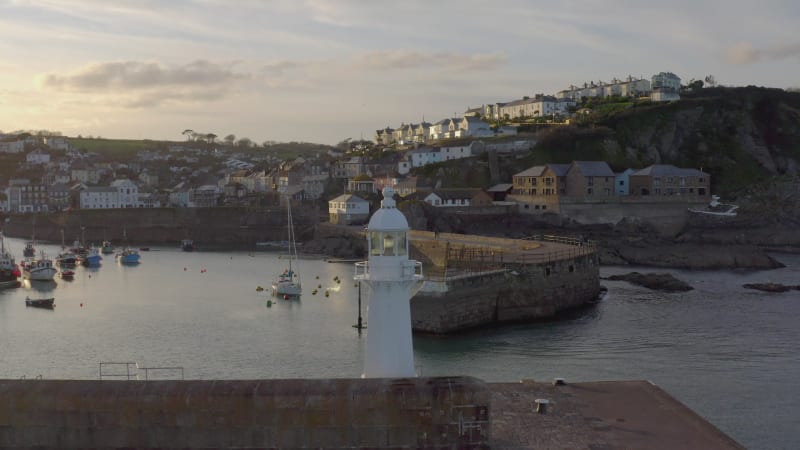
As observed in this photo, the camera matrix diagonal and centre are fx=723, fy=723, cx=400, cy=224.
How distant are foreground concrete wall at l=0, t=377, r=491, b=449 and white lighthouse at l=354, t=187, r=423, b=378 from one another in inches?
46.1

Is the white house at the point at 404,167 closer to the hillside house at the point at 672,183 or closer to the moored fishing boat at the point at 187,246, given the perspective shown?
the moored fishing boat at the point at 187,246

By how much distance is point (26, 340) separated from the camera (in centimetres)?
3459

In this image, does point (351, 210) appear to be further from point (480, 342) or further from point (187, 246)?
point (480, 342)

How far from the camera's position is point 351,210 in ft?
270

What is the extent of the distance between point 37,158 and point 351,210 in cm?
10361

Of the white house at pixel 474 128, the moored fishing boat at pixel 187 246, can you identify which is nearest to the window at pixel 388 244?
the moored fishing boat at pixel 187 246

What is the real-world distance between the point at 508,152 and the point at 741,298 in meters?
57.7

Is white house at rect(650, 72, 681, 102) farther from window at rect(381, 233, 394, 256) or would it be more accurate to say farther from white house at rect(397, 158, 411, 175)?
window at rect(381, 233, 394, 256)

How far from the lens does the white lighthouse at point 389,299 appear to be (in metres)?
12.8

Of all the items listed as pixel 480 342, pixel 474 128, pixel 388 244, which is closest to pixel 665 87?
pixel 474 128

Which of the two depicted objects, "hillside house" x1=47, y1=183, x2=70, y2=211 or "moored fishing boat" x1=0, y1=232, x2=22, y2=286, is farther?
"hillside house" x1=47, y1=183, x2=70, y2=211

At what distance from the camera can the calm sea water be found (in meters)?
25.9

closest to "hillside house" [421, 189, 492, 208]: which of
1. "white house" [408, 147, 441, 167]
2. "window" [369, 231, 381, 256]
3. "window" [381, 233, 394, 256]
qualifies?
"white house" [408, 147, 441, 167]

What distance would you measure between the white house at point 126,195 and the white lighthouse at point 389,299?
357 ft
